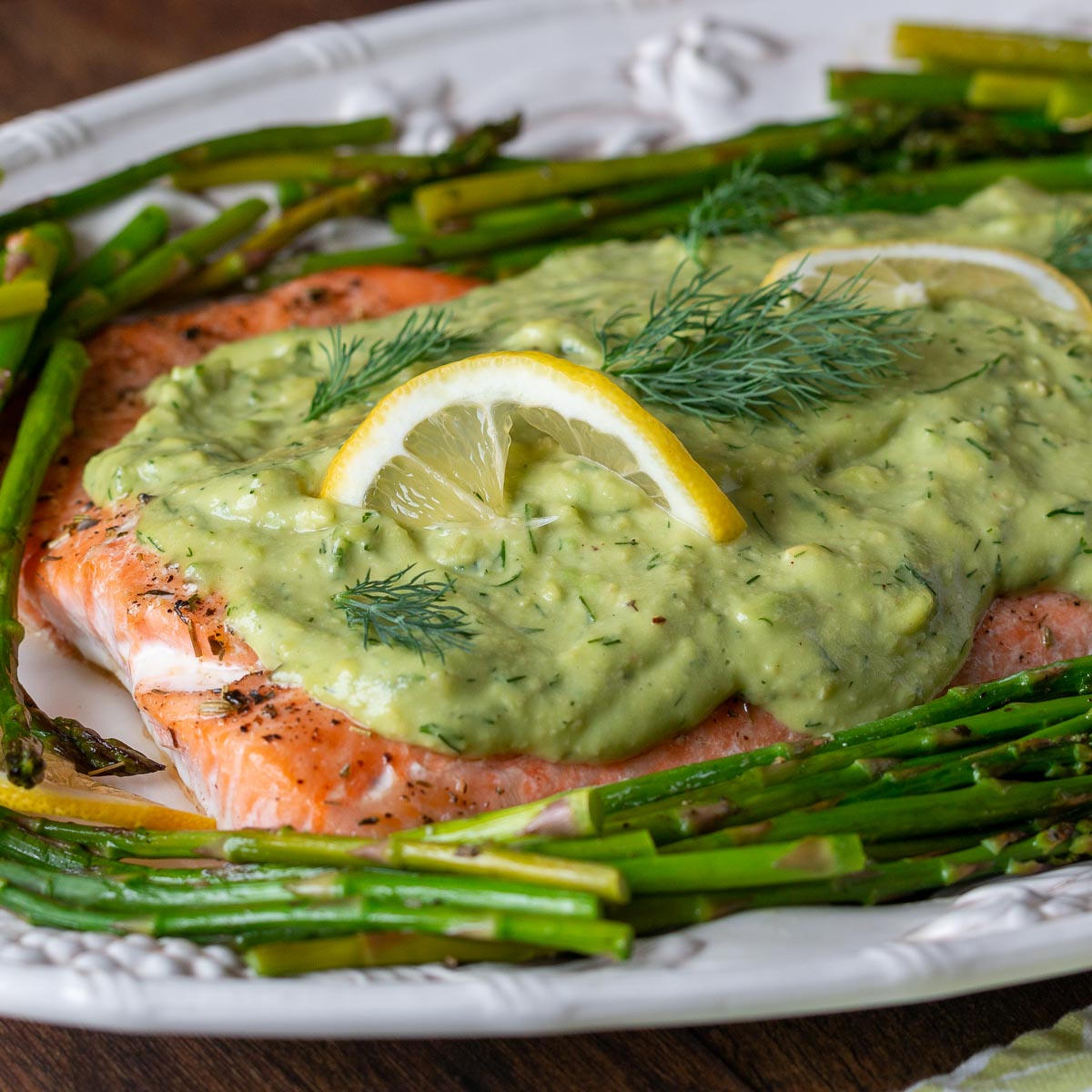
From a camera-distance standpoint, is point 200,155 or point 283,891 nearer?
point 283,891

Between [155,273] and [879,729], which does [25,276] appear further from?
[879,729]

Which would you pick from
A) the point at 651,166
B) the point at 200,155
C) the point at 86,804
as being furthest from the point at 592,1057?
the point at 200,155

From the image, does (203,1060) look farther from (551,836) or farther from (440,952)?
(551,836)

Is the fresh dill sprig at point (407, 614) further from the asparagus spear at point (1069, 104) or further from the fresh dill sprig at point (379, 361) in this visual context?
the asparagus spear at point (1069, 104)

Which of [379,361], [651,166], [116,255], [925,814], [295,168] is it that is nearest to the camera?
[925,814]

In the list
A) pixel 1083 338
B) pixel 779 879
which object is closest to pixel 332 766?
pixel 779 879

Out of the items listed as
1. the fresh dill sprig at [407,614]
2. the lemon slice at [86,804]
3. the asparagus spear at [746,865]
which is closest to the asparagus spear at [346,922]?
the asparagus spear at [746,865]

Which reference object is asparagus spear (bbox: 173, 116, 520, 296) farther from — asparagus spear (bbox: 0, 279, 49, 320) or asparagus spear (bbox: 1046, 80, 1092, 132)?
asparagus spear (bbox: 1046, 80, 1092, 132)
